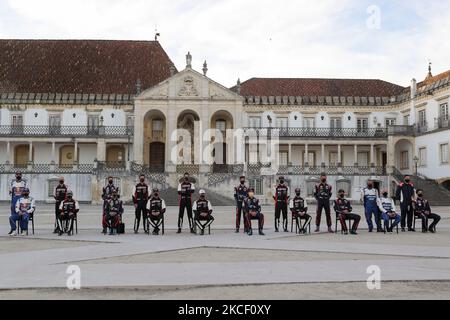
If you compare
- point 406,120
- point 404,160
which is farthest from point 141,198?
point 406,120

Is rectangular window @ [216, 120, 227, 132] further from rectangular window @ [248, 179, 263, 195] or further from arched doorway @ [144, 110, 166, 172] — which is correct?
rectangular window @ [248, 179, 263, 195]

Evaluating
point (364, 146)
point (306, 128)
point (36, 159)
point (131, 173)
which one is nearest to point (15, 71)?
point (36, 159)

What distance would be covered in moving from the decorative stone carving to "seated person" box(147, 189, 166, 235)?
3011cm

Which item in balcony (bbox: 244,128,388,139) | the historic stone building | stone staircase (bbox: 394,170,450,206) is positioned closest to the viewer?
stone staircase (bbox: 394,170,450,206)

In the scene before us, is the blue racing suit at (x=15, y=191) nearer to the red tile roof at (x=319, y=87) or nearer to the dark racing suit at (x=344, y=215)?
the dark racing suit at (x=344, y=215)

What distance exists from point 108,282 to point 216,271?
1819 mm

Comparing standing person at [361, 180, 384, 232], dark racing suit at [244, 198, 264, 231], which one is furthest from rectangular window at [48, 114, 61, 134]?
standing person at [361, 180, 384, 232]

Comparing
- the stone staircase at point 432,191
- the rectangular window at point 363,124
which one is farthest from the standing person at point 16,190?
the rectangular window at point 363,124

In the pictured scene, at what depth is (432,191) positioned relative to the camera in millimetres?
41531

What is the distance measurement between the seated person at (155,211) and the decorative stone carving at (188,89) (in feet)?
98.8

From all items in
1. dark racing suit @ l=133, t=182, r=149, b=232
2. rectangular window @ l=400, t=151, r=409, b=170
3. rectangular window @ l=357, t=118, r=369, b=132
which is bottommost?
dark racing suit @ l=133, t=182, r=149, b=232

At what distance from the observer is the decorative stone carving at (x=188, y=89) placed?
1826 inches

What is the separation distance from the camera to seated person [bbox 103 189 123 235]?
1653cm

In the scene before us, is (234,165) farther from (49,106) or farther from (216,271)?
(216,271)
